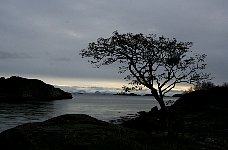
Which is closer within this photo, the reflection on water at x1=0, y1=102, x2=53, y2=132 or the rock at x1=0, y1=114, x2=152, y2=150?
the rock at x1=0, y1=114, x2=152, y2=150

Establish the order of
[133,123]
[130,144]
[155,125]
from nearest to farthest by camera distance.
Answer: [130,144] < [155,125] < [133,123]

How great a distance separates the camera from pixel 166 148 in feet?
77.4

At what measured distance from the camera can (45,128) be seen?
2608cm

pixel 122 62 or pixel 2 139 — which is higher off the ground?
pixel 122 62

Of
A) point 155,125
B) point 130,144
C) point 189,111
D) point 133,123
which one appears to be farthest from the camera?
point 189,111

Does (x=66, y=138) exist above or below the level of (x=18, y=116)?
above

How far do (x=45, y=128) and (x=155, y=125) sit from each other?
2453cm

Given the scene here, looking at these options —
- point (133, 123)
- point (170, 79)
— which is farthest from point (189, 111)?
point (170, 79)

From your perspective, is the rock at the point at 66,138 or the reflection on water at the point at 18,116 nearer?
the rock at the point at 66,138

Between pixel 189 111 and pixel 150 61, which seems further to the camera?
pixel 189 111

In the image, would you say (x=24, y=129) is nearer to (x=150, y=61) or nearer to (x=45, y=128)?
(x=45, y=128)

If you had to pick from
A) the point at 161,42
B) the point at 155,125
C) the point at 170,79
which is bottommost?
the point at 155,125

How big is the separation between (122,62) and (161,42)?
3.70 metres

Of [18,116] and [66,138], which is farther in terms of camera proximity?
[18,116]
